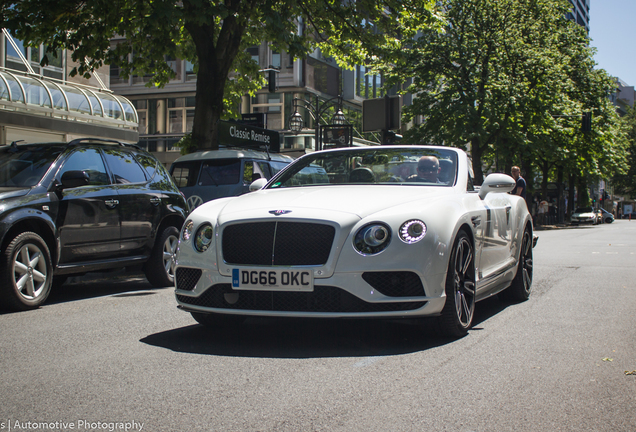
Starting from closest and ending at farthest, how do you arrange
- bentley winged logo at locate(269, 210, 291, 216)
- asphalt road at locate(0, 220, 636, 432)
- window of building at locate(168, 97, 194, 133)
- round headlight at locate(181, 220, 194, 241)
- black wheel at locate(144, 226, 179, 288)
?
asphalt road at locate(0, 220, 636, 432) → bentley winged logo at locate(269, 210, 291, 216) → round headlight at locate(181, 220, 194, 241) → black wheel at locate(144, 226, 179, 288) → window of building at locate(168, 97, 194, 133)

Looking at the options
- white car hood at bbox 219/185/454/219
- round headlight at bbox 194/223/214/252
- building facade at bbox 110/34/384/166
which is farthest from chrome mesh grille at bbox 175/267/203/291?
building facade at bbox 110/34/384/166

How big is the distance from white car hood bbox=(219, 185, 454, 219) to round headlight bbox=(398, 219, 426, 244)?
24 centimetres

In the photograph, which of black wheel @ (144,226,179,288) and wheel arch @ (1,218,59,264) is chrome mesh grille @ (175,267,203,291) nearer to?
wheel arch @ (1,218,59,264)

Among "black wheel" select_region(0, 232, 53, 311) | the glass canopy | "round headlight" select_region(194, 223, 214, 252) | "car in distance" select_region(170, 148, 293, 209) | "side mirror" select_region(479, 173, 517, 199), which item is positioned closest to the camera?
"round headlight" select_region(194, 223, 214, 252)

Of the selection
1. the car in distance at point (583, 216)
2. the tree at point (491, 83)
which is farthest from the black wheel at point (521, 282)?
the car in distance at point (583, 216)

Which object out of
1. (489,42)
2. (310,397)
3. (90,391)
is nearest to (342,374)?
(310,397)

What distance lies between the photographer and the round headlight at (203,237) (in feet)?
16.8

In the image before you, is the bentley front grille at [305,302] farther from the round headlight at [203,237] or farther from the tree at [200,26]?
the tree at [200,26]

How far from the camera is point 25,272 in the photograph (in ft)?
22.2

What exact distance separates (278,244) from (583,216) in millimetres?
54601

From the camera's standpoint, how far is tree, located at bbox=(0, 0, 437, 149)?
41.0 ft

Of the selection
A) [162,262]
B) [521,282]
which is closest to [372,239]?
[521,282]

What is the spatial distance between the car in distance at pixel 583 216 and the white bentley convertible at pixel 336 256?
174 feet

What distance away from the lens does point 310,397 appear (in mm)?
3621
